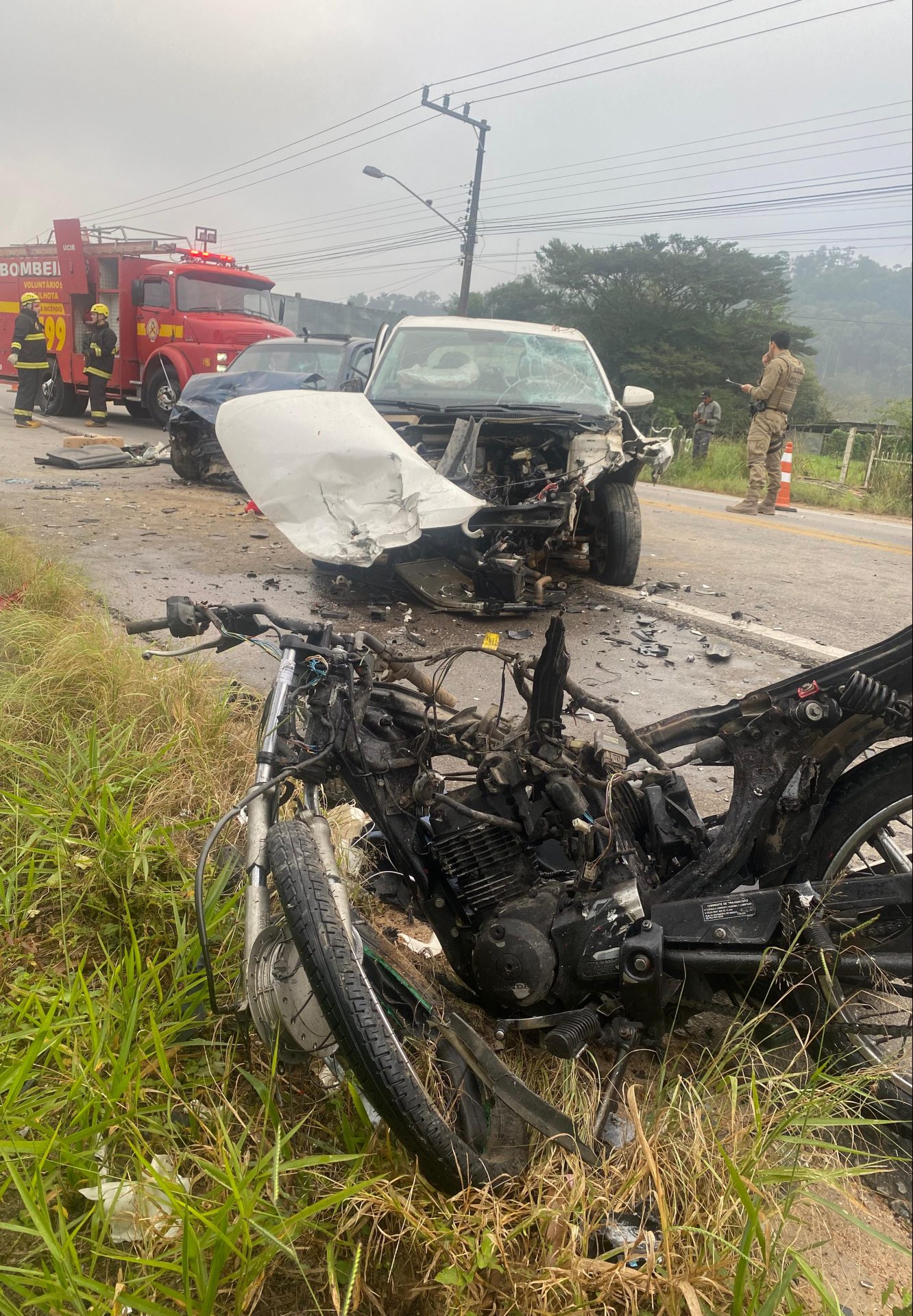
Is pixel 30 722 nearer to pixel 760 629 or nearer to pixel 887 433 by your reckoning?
pixel 760 629

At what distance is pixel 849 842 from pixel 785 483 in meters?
7.28

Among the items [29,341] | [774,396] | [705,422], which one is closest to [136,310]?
[29,341]

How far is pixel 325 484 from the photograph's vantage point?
4520mm

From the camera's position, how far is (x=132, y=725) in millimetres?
2758

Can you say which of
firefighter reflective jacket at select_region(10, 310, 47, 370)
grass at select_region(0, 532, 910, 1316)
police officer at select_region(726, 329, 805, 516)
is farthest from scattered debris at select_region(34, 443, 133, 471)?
grass at select_region(0, 532, 910, 1316)

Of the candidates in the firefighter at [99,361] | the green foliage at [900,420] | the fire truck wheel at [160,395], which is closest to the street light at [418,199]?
the green foliage at [900,420]

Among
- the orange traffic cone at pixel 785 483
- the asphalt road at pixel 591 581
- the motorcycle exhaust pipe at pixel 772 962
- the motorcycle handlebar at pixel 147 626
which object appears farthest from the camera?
the orange traffic cone at pixel 785 483

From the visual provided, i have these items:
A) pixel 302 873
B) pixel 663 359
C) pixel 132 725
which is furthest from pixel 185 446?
pixel 302 873

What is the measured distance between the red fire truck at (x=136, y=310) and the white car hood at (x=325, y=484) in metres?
0.87

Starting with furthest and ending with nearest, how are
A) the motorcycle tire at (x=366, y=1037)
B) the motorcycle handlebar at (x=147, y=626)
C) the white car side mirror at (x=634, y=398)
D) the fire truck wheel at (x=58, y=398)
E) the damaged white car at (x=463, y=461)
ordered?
the fire truck wheel at (x=58, y=398), the white car side mirror at (x=634, y=398), the damaged white car at (x=463, y=461), the motorcycle handlebar at (x=147, y=626), the motorcycle tire at (x=366, y=1037)

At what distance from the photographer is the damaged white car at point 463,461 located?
4527 mm

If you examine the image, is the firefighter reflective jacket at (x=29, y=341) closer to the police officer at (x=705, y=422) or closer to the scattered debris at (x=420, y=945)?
the police officer at (x=705, y=422)

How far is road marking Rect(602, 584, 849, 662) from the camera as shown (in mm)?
4816

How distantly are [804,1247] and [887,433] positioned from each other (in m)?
5.02
